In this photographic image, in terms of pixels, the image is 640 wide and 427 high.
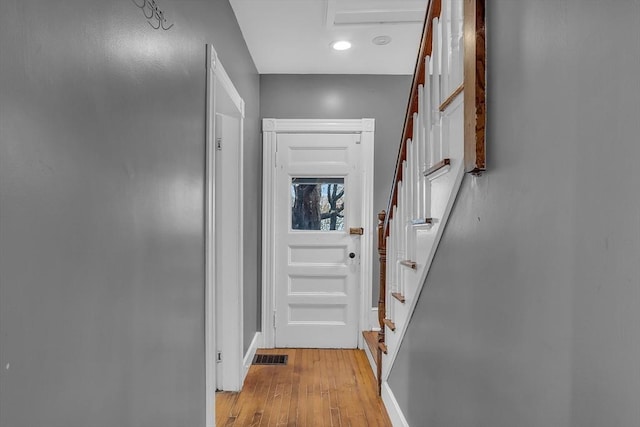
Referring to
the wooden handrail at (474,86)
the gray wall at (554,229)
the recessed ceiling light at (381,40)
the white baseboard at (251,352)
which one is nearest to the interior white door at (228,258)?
the white baseboard at (251,352)

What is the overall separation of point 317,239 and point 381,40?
5.54 feet

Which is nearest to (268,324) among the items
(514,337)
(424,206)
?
(424,206)

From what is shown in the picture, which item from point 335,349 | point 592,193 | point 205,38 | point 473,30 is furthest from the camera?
point 335,349

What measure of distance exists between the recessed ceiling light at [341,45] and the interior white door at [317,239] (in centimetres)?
79

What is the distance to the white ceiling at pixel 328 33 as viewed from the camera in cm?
262

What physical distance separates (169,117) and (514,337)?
1.27m

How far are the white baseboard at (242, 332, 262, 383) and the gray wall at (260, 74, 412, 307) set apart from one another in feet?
3.49

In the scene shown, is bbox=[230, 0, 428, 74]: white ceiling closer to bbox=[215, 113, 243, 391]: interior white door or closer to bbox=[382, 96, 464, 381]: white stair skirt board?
bbox=[215, 113, 243, 391]: interior white door

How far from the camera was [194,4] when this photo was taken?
183 cm

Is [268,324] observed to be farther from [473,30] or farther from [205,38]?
[473,30]

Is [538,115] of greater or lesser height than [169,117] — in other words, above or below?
below

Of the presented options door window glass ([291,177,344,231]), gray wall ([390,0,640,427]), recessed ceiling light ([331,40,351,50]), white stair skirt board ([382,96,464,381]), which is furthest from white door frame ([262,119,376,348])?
gray wall ([390,0,640,427])

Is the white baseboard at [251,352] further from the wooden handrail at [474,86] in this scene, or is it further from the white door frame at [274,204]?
the wooden handrail at [474,86]

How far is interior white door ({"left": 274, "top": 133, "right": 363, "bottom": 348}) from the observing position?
3799mm
